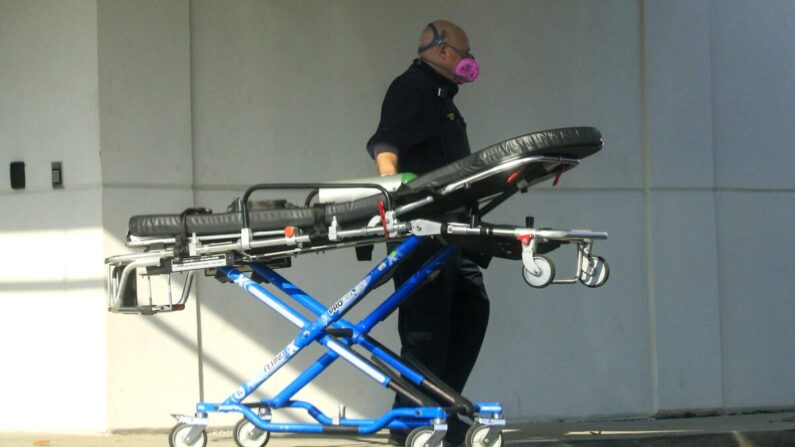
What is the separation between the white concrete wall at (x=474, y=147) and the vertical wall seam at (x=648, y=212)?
0.02 meters

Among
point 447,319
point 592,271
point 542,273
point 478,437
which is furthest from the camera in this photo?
point 447,319

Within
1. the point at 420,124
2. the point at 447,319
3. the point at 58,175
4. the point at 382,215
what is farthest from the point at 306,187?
the point at 58,175

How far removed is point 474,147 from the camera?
7.64m

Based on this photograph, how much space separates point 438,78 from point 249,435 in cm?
194

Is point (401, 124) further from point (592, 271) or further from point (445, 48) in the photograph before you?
point (592, 271)

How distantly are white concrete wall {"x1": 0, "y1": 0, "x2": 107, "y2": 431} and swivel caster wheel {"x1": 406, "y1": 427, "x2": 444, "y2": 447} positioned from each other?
2.29 meters

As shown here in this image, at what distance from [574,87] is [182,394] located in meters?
3.09

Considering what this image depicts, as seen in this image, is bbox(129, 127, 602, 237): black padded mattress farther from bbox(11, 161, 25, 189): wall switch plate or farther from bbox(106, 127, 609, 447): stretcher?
bbox(11, 161, 25, 189): wall switch plate

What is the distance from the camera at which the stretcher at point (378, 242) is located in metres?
5.00

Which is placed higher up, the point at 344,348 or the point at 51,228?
the point at 51,228

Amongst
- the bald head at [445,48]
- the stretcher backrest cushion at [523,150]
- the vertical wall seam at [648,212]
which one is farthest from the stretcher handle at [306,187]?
the vertical wall seam at [648,212]

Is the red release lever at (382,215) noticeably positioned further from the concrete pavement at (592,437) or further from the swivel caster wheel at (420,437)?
the concrete pavement at (592,437)

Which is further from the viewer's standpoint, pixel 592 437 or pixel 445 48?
pixel 592 437

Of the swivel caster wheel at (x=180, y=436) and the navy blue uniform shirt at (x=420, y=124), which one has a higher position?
the navy blue uniform shirt at (x=420, y=124)
